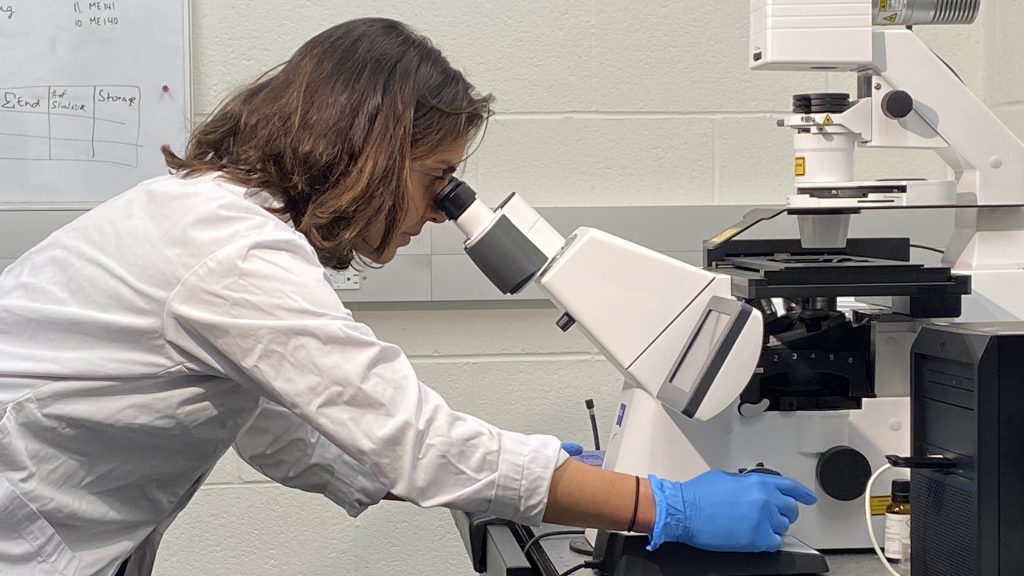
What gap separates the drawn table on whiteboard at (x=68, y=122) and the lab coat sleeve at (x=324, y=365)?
3.64 feet

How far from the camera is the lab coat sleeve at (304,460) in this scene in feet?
4.62

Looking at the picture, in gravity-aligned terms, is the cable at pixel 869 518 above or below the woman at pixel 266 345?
below

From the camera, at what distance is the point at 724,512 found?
1.07 meters

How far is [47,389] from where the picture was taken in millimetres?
1104

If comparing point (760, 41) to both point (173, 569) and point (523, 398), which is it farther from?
point (173, 569)

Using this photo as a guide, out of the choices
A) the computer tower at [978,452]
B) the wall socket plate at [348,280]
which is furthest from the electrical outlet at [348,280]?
the computer tower at [978,452]

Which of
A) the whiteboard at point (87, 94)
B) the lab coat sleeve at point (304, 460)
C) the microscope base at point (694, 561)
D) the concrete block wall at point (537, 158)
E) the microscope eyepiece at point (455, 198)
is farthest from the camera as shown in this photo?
the concrete block wall at point (537, 158)

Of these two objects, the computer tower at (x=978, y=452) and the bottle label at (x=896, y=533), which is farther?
the bottle label at (x=896, y=533)

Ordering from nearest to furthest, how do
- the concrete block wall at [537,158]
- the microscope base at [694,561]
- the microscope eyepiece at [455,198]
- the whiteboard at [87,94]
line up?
the microscope base at [694,561]
the microscope eyepiece at [455,198]
the whiteboard at [87,94]
the concrete block wall at [537,158]

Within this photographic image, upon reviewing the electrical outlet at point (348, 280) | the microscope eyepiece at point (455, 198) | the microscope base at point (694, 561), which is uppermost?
the microscope eyepiece at point (455, 198)

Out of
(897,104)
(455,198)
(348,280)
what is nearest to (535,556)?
(455,198)

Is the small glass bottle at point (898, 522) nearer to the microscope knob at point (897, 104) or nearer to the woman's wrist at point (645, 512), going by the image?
the woman's wrist at point (645, 512)

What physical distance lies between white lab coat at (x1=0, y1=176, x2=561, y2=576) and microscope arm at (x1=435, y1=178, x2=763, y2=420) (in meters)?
0.15

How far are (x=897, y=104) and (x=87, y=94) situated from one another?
1.49 metres
